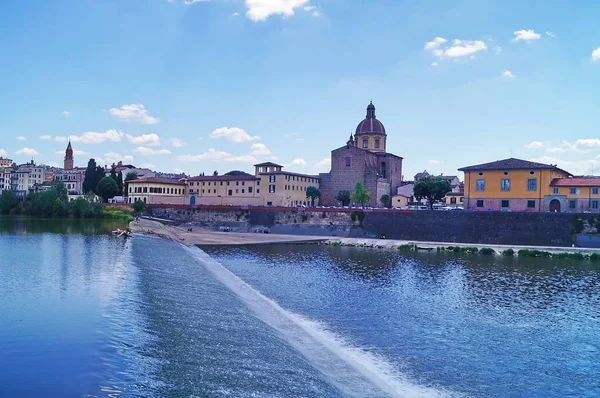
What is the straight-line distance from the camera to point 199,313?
17109mm

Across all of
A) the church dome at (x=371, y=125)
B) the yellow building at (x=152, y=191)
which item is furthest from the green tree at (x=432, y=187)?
the yellow building at (x=152, y=191)

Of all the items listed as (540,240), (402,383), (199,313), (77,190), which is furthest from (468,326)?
(77,190)

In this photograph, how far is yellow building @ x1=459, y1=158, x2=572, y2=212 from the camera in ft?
169

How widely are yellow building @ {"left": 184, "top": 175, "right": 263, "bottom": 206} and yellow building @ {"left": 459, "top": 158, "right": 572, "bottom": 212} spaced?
110 ft

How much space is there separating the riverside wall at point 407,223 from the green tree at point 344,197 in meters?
13.2

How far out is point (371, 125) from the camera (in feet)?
265

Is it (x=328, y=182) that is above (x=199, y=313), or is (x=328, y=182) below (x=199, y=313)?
above

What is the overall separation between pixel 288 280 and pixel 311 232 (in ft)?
109

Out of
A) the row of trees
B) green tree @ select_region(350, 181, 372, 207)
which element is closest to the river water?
the row of trees

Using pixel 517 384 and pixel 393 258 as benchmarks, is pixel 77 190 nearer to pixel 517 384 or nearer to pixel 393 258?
pixel 393 258

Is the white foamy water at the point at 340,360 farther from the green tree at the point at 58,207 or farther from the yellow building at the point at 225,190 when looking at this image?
the green tree at the point at 58,207

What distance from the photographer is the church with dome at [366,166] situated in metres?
74.4

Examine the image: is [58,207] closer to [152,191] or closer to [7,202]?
[7,202]

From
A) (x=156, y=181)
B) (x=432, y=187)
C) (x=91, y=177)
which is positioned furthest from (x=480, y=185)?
(x=91, y=177)
